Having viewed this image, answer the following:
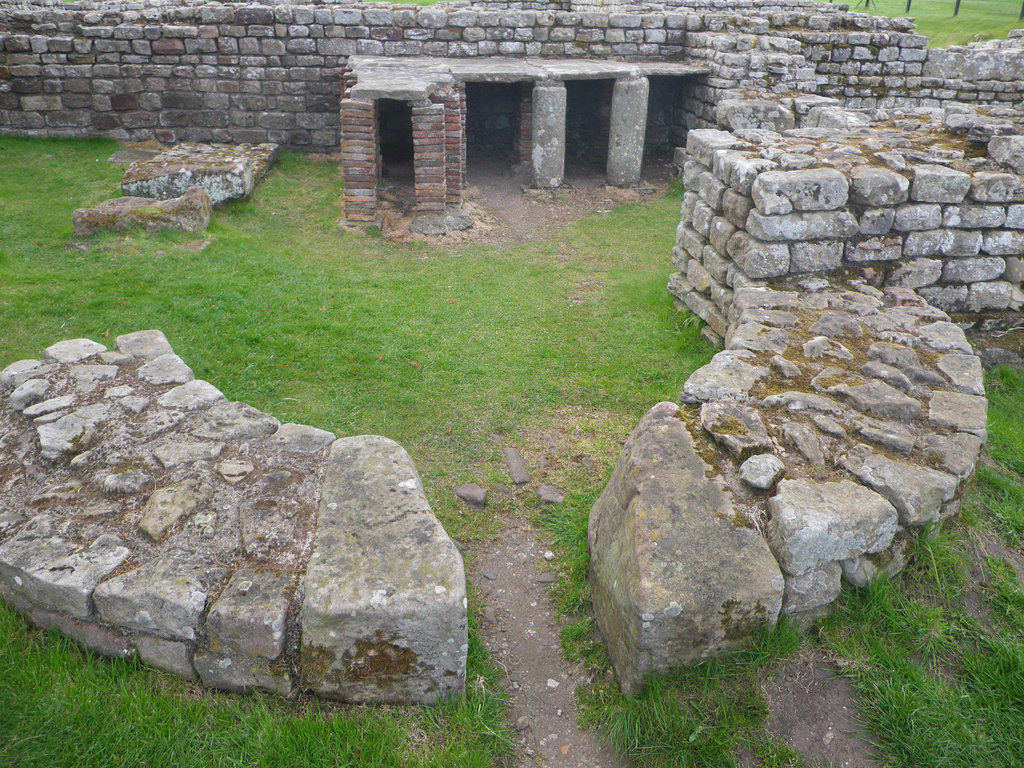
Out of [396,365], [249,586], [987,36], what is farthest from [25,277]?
[987,36]

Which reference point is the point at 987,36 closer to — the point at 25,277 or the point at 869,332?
the point at 869,332

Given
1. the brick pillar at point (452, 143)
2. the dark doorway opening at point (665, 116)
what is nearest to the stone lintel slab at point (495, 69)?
the brick pillar at point (452, 143)

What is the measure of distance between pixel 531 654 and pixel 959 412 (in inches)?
95.7

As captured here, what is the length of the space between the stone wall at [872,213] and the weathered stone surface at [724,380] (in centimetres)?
147

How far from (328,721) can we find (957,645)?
8.05ft

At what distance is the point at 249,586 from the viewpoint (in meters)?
2.82

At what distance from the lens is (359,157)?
344 inches

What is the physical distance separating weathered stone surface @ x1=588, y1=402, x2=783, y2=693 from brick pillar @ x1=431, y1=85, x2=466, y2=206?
257 inches

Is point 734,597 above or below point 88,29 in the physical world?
below

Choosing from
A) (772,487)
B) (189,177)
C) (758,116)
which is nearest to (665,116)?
(758,116)

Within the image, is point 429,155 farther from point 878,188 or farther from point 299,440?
point 299,440

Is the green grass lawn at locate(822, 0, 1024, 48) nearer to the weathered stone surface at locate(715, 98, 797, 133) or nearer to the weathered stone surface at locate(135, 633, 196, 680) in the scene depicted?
the weathered stone surface at locate(715, 98, 797, 133)

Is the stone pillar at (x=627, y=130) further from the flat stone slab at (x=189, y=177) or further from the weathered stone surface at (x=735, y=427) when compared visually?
the weathered stone surface at (x=735, y=427)

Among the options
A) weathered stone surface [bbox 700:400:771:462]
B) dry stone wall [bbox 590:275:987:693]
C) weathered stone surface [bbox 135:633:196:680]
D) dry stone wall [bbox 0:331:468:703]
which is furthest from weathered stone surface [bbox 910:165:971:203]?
weathered stone surface [bbox 135:633:196:680]
